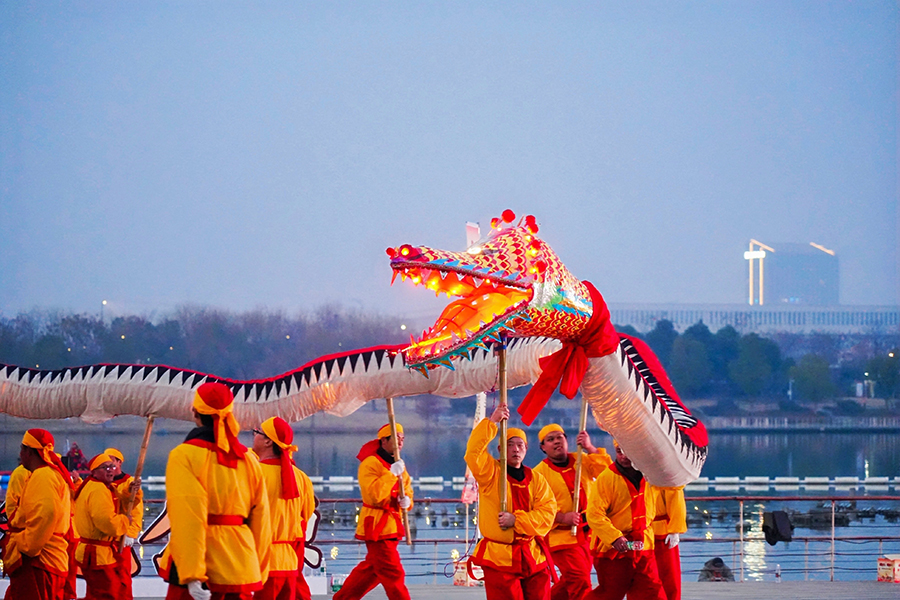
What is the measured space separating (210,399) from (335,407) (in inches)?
148

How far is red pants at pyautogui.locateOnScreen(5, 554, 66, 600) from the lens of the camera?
19.7 feet

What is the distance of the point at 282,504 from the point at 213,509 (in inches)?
54.2

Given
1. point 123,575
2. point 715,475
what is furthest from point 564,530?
point 715,475

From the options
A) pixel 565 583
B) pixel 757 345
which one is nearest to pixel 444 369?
pixel 565 583

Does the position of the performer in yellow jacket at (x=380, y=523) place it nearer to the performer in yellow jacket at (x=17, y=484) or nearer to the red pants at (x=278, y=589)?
the red pants at (x=278, y=589)

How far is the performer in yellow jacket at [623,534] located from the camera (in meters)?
6.24

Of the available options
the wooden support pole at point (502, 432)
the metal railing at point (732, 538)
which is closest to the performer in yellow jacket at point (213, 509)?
the wooden support pole at point (502, 432)

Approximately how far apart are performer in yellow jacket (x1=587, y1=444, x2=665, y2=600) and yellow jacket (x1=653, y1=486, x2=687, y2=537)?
0.30m

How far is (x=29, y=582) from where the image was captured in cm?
602

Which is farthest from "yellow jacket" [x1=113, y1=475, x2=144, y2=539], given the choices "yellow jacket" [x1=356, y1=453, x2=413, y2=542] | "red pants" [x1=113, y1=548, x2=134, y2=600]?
"yellow jacket" [x1=356, y1=453, x2=413, y2=542]

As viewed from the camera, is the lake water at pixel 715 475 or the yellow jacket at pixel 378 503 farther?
the lake water at pixel 715 475

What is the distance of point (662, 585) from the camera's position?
6.51 m

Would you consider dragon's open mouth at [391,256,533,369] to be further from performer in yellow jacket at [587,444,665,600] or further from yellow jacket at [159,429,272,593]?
performer in yellow jacket at [587,444,665,600]

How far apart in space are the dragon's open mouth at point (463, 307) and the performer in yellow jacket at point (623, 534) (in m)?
1.54
